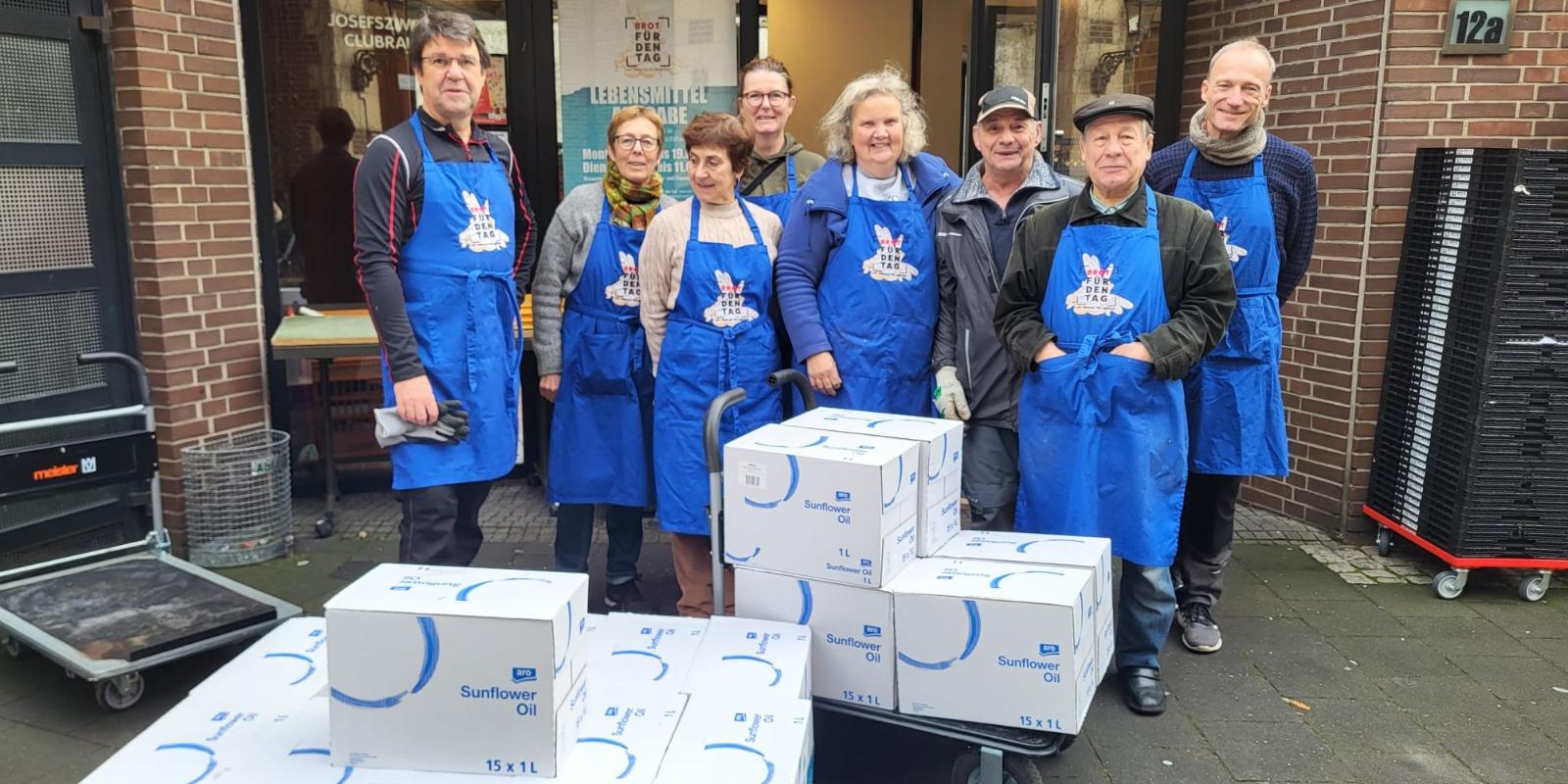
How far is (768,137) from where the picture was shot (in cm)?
419

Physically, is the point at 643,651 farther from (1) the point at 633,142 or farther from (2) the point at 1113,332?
(1) the point at 633,142

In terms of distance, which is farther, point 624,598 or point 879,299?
point 624,598

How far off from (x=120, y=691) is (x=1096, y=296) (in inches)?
127

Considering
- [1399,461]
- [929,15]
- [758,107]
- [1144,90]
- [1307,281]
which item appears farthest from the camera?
[929,15]

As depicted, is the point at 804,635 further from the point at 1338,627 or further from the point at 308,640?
the point at 1338,627

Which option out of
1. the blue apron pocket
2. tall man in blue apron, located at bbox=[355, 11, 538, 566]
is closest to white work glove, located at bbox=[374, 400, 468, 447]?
tall man in blue apron, located at bbox=[355, 11, 538, 566]

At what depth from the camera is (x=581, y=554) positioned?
14.0 ft

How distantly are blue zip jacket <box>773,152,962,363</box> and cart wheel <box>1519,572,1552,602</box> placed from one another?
2.96 meters

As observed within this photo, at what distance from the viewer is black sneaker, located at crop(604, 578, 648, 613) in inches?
171

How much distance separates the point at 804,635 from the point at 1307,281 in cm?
365

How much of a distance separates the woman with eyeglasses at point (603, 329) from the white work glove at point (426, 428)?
1.93ft

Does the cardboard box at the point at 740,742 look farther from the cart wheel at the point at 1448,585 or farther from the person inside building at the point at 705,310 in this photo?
the cart wheel at the point at 1448,585

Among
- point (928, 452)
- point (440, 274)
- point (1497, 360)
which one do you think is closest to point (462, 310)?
point (440, 274)

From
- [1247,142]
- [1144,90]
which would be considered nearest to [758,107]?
[1247,142]
